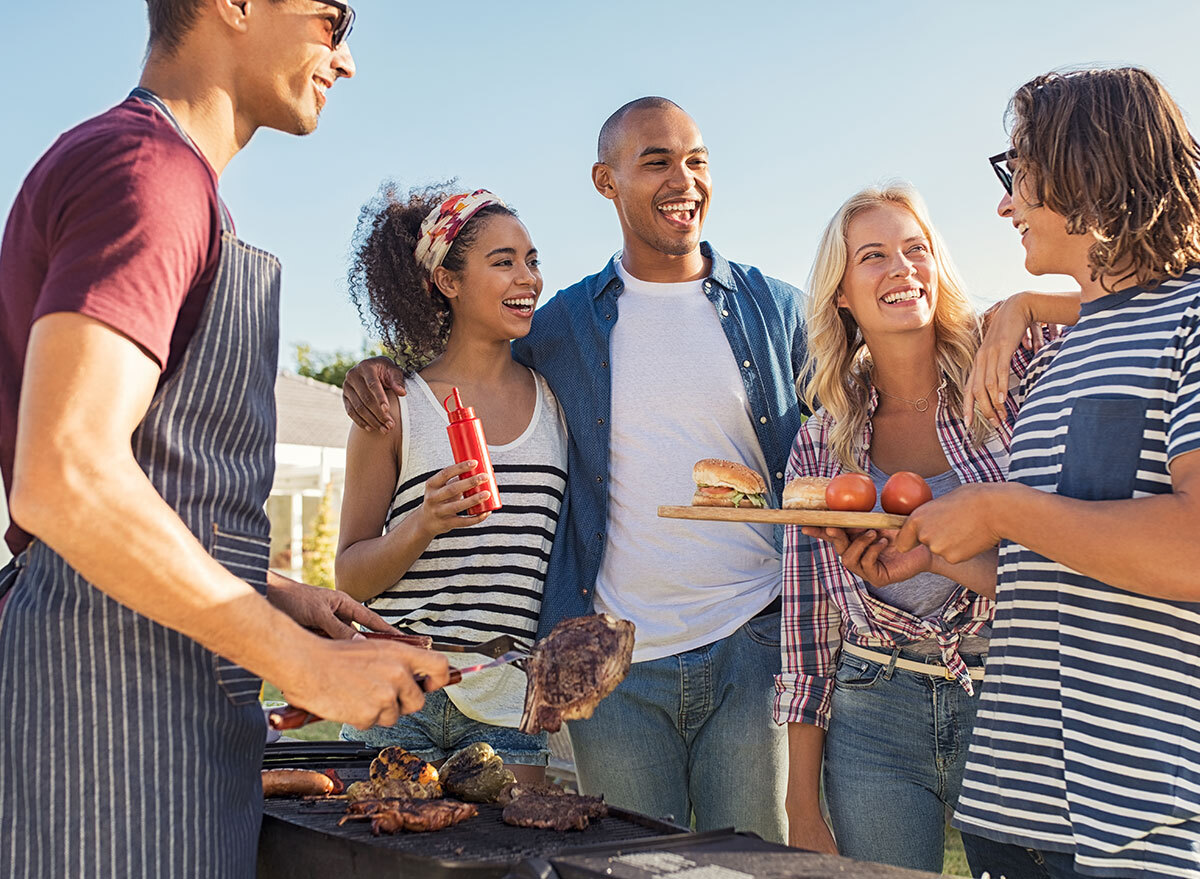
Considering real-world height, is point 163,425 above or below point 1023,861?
above

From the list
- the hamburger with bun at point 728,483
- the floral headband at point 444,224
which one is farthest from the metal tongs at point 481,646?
the floral headband at point 444,224

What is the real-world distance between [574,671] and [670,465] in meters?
1.49

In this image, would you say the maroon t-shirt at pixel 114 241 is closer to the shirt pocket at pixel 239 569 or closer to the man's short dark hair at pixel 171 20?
the man's short dark hair at pixel 171 20

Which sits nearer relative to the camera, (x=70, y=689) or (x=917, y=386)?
(x=70, y=689)

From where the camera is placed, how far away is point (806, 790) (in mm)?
3309

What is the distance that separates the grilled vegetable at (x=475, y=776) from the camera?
8.60ft

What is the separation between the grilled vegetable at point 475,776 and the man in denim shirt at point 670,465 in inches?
36.3

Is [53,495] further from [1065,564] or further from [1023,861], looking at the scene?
[1023,861]

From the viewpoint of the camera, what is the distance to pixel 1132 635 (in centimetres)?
224

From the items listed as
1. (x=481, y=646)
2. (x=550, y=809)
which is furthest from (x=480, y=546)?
(x=550, y=809)

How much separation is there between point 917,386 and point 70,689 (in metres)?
2.66

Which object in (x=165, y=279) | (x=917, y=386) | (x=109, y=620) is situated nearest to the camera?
(x=165, y=279)

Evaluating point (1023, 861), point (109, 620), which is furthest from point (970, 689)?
point (109, 620)

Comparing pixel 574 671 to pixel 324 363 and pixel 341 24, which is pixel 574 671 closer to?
pixel 341 24
